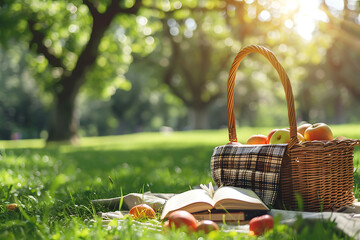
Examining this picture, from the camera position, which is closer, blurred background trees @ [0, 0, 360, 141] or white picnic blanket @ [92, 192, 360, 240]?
white picnic blanket @ [92, 192, 360, 240]

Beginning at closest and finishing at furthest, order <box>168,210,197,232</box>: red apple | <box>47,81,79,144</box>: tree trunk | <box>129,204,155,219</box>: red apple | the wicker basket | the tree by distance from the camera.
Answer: <box>168,210,197,232</box>: red apple, <box>129,204,155,219</box>: red apple, the wicker basket, the tree, <box>47,81,79,144</box>: tree trunk

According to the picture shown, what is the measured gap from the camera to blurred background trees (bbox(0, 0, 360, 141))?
1237 centimetres

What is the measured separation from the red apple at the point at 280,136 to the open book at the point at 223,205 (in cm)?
67

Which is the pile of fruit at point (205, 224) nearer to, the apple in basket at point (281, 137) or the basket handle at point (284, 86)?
the basket handle at point (284, 86)

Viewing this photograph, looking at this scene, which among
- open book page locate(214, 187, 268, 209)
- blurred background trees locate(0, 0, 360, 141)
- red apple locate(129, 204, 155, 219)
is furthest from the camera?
blurred background trees locate(0, 0, 360, 141)

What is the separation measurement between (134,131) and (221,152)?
47.8 metres

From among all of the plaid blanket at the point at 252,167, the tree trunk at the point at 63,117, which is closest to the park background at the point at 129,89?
the tree trunk at the point at 63,117

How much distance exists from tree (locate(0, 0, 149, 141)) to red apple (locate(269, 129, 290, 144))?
11.3 m

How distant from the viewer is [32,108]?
40.0 meters

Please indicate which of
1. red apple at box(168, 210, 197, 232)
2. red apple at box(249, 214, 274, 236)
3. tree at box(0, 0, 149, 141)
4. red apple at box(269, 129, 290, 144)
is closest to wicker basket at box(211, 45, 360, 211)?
red apple at box(269, 129, 290, 144)

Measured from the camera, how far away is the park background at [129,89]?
322 cm

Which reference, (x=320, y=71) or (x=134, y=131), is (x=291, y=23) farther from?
(x=134, y=131)

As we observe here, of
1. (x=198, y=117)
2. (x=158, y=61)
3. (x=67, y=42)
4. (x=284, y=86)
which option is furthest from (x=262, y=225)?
(x=198, y=117)

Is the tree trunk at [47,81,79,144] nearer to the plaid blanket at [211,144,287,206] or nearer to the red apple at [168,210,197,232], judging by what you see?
the plaid blanket at [211,144,287,206]
